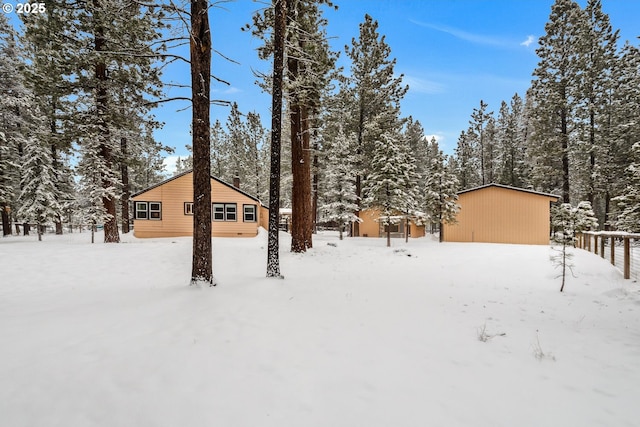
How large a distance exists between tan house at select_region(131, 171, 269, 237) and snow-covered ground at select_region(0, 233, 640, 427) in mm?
14108

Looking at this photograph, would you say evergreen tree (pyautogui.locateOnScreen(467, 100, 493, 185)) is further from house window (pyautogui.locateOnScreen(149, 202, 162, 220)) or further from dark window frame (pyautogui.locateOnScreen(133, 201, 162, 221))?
dark window frame (pyautogui.locateOnScreen(133, 201, 162, 221))

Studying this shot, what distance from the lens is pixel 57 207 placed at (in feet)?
61.9

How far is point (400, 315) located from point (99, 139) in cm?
1562

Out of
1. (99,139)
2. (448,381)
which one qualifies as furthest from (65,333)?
(99,139)

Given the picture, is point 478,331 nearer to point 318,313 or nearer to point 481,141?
point 318,313

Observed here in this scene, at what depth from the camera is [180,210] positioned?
21375 mm

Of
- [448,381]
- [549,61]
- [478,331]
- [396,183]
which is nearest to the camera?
[448,381]

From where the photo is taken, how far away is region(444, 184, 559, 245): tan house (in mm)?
19031

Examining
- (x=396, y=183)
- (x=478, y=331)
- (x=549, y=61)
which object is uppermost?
(x=549, y=61)

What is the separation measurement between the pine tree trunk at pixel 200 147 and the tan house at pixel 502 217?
19.0m

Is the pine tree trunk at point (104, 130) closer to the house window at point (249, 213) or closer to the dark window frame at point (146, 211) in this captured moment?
the dark window frame at point (146, 211)

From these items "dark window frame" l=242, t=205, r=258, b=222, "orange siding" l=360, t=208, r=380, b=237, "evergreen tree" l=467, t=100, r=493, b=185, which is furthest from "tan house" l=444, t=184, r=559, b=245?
"evergreen tree" l=467, t=100, r=493, b=185

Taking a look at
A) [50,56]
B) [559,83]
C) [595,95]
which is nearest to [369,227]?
[559,83]

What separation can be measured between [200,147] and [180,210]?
1684cm
